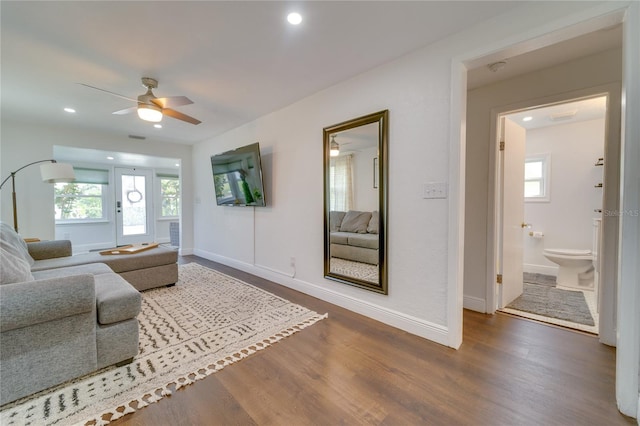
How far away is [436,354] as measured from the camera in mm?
1919

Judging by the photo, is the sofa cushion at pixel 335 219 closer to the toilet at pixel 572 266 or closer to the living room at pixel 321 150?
the living room at pixel 321 150

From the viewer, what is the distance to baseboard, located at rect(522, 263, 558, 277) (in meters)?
4.09

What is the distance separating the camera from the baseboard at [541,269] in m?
4.09

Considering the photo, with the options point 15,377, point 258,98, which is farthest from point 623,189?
point 15,377

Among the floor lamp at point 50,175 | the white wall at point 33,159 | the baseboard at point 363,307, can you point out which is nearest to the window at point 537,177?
the baseboard at point 363,307

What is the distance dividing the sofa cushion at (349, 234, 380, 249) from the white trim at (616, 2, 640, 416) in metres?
1.54

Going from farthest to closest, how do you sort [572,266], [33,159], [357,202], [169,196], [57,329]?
[169,196], [33,159], [572,266], [357,202], [57,329]

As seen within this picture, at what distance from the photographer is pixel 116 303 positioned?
→ 1.74 meters

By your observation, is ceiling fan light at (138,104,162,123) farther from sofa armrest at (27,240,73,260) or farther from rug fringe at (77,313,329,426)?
rug fringe at (77,313,329,426)

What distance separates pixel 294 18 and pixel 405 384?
97.5 inches

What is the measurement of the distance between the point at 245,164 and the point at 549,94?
3527mm

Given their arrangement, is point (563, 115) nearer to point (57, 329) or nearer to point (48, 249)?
point (57, 329)

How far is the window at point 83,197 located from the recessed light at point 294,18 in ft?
23.1

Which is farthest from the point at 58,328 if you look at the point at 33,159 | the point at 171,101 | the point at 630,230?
the point at 33,159
